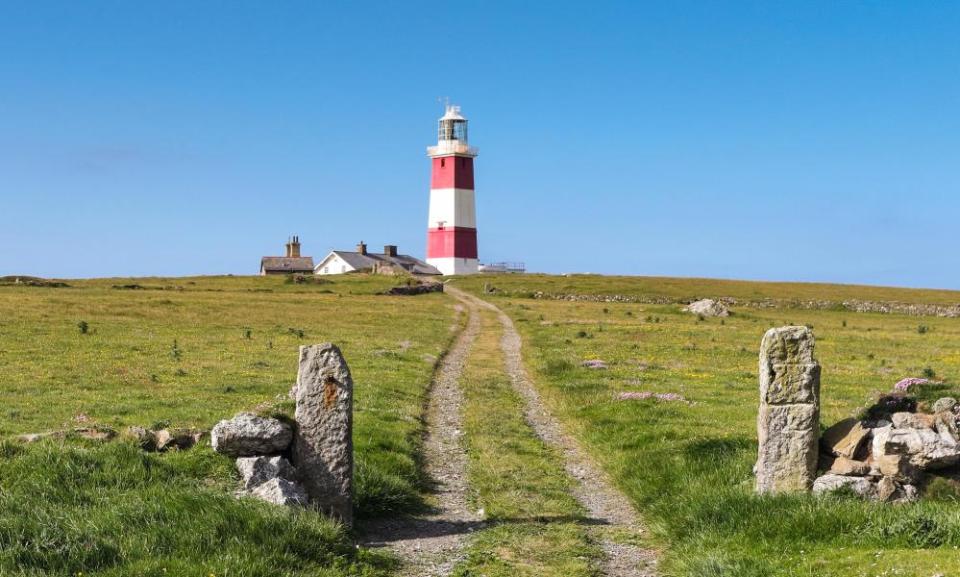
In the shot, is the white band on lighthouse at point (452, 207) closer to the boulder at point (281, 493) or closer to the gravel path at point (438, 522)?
the gravel path at point (438, 522)

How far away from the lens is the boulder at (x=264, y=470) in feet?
41.2

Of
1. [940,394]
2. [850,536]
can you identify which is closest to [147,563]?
[850,536]

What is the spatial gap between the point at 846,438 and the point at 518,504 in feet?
16.3

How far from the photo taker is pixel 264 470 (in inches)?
502

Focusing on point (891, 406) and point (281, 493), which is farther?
point (891, 406)

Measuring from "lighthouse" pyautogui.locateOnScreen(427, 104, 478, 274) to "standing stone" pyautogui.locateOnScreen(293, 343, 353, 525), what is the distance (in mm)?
114777

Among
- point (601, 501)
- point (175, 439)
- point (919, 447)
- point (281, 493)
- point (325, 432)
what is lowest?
point (601, 501)

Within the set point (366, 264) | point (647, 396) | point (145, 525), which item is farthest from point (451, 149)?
point (145, 525)

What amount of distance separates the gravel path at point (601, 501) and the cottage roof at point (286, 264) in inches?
4906

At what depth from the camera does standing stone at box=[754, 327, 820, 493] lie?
13.2 m

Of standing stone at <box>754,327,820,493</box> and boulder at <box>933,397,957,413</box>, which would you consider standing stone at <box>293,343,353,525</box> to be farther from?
boulder at <box>933,397,957,413</box>

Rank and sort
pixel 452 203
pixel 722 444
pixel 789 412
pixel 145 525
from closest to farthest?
pixel 145 525, pixel 789 412, pixel 722 444, pixel 452 203

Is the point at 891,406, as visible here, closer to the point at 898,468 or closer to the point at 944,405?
the point at 944,405

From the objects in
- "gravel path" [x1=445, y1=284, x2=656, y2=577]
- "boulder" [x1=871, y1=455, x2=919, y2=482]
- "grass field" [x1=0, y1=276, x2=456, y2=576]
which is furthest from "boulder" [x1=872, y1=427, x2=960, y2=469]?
"grass field" [x1=0, y1=276, x2=456, y2=576]
